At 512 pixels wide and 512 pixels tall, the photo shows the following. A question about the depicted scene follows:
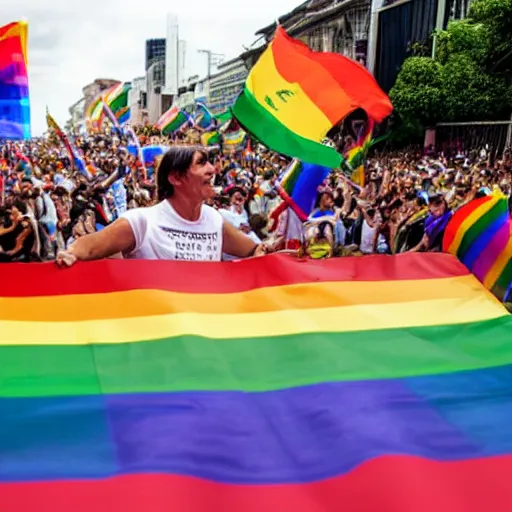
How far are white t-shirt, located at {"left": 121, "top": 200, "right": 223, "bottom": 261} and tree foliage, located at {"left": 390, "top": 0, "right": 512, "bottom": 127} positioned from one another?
915 inches

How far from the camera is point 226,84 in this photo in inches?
2384

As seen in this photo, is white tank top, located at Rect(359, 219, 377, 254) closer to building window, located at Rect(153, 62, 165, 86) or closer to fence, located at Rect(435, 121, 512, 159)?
fence, located at Rect(435, 121, 512, 159)

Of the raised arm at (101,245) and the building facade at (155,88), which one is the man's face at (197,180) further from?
the building facade at (155,88)

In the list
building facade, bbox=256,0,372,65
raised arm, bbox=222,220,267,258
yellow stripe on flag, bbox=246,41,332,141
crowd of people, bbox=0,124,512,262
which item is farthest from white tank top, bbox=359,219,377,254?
building facade, bbox=256,0,372,65

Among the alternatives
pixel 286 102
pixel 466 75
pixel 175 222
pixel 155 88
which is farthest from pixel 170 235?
pixel 155 88

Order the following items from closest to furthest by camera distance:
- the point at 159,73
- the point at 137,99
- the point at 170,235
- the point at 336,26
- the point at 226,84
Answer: the point at 170,235 < the point at 336,26 < the point at 226,84 < the point at 137,99 < the point at 159,73

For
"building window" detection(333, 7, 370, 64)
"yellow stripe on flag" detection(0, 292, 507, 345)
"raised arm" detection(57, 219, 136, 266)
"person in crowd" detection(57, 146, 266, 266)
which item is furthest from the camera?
"building window" detection(333, 7, 370, 64)

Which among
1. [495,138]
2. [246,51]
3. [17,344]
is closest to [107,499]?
[17,344]

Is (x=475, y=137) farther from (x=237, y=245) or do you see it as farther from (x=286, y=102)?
(x=237, y=245)

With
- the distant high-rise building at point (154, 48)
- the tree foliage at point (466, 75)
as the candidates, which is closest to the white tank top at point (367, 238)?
the tree foliage at point (466, 75)

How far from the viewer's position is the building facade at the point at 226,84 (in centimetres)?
5644

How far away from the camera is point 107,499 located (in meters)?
1.58

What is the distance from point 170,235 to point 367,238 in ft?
17.8

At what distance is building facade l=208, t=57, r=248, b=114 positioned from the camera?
5644cm
